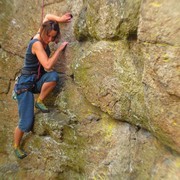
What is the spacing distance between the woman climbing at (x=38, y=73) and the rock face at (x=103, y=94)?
0.17m

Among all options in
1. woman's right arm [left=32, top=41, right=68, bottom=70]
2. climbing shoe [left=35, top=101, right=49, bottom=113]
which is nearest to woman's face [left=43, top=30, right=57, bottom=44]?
woman's right arm [left=32, top=41, right=68, bottom=70]

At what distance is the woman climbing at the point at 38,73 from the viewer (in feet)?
12.0

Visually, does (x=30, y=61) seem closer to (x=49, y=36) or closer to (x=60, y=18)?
(x=49, y=36)

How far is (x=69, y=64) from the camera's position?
13.0 feet

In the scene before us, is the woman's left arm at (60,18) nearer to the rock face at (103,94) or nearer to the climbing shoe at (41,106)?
the rock face at (103,94)

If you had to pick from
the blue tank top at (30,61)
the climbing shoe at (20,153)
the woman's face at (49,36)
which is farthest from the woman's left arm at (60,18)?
the climbing shoe at (20,153)

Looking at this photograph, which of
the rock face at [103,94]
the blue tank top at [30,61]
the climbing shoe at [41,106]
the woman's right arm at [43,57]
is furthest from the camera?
the climbing shoe at [41,106]

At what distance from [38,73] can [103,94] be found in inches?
48.4

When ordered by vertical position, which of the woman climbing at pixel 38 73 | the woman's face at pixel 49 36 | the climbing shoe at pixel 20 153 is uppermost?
the woman's face at pixel 49 36

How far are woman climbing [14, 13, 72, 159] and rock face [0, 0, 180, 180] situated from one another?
173mm

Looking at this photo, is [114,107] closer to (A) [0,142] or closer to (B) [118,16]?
(B) [118,16]

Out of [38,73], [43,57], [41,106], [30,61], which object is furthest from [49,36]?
[41,106]

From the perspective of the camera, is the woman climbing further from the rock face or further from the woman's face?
the rock face

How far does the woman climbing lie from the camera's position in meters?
3.66
